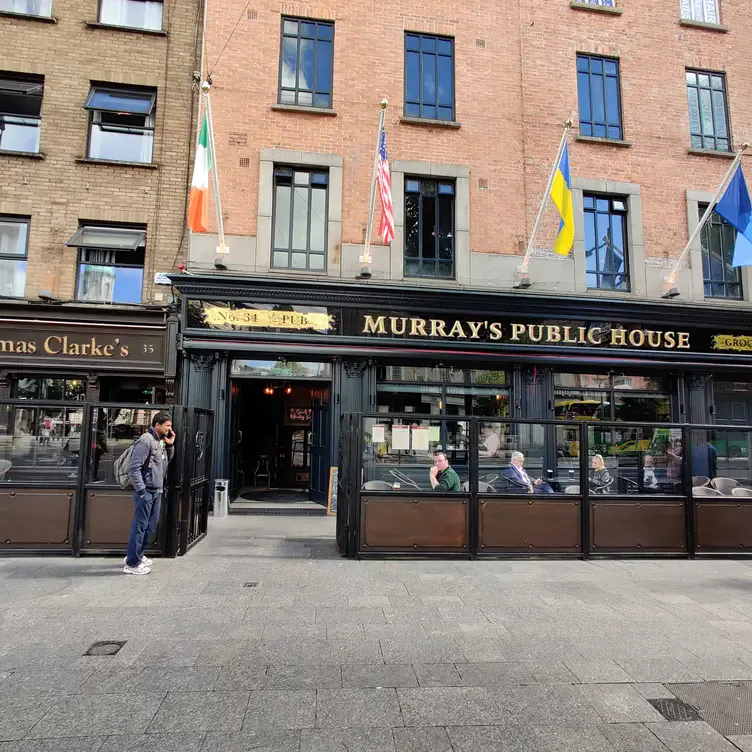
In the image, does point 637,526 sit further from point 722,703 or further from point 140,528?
point 140,528

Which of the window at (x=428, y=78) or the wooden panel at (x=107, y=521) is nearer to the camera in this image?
the wooden panel at (x=107, y=521)

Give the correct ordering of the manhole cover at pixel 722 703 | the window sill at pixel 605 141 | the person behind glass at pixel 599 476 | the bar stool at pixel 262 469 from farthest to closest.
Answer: the bar stool at pixel 262 469
the window sill at pixel 605 141
the person behind glass at pixel 599 476
the manhole cover at pixel 722 703

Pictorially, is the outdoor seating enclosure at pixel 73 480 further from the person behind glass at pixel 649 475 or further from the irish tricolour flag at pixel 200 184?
the person behind glass at pixel 649 475

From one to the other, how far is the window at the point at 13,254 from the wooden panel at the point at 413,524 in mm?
9076

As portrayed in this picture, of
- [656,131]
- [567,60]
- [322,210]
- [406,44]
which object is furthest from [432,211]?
[656,131]

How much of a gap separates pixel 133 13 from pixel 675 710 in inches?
612

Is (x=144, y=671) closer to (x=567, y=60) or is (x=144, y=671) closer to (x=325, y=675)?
(x=325, y=675)

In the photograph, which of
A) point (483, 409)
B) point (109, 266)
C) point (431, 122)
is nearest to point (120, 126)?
point (109, 266)

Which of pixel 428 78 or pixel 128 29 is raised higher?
A: pixel 128 29

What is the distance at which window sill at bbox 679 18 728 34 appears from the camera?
13.3 m

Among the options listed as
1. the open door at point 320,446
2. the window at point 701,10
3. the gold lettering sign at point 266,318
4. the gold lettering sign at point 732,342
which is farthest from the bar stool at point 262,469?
the window at point 701,10

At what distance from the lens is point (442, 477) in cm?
730

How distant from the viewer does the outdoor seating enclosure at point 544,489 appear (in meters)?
7.23

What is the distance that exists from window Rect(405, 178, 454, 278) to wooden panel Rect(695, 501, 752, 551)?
6.87 metres
